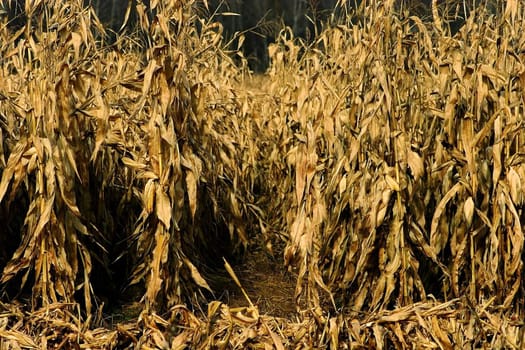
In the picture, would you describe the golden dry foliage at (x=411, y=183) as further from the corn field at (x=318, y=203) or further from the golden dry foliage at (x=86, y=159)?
the golden dry foliage at (x=86, y=159)

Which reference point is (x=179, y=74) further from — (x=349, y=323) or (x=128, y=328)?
(x=349, y=323)

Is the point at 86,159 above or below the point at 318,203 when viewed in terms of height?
above

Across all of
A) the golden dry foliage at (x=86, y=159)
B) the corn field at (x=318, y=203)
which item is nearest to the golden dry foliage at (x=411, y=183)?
the corn field at (x=318, y=203)

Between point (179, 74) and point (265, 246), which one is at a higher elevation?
point (179, 74)

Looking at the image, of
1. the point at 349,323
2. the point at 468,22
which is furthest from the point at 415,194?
the point at 468,22

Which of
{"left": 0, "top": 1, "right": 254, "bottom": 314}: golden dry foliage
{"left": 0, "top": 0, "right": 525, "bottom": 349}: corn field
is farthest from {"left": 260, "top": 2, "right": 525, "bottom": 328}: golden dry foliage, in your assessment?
{"left": 0, "top": 1, "right": 254, "bottom": 314}: golden dry foliage

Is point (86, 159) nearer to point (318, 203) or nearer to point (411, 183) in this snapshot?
point (318, 203)

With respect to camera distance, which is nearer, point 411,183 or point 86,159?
point 411,183

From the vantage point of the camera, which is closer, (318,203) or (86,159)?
(318,203)

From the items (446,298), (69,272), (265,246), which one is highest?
(69,272)

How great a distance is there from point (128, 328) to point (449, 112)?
1.35 m

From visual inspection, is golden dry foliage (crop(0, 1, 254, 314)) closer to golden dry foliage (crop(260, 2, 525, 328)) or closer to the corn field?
the corn field

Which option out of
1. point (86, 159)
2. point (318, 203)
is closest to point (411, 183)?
point (318, 203)

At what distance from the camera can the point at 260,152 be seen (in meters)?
4.09
